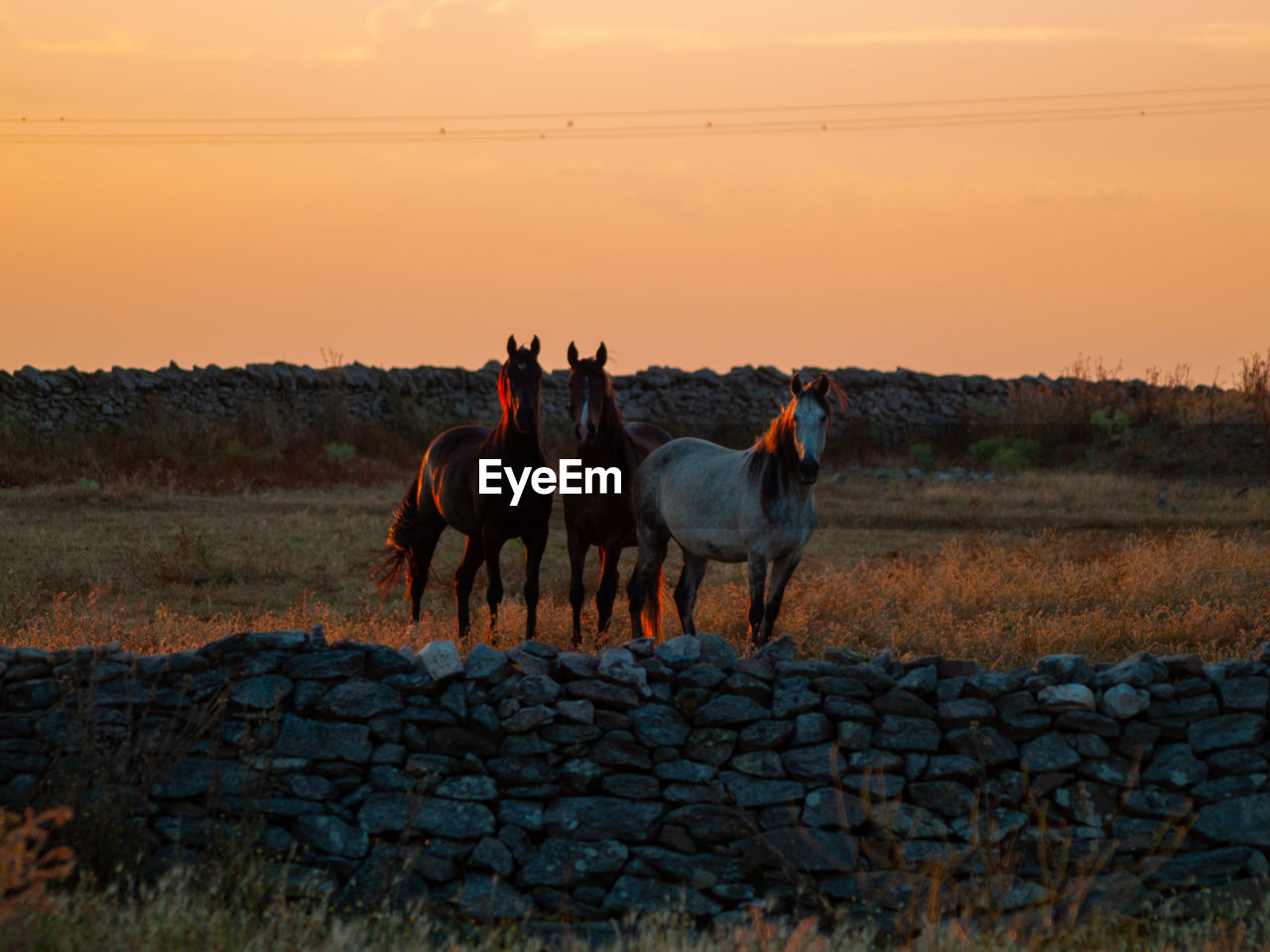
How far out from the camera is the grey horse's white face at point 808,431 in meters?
→ 7.57

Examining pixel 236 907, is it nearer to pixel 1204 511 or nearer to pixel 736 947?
pixel 736 947

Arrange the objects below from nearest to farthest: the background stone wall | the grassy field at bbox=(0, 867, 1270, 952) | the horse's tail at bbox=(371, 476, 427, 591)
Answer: the grassy field at bbox=(0, 867, 1270, 952)
the horse's tail at bbox=(371, 476, 427, 591)
the background stone wall

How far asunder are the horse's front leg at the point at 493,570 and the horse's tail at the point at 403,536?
157 cm

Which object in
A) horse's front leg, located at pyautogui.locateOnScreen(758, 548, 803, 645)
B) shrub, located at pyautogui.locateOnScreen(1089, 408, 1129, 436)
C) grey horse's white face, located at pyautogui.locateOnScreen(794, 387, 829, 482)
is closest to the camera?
grey horse's white face, located at pyautogui.locateOnScreen(794, 387, 829, 482)

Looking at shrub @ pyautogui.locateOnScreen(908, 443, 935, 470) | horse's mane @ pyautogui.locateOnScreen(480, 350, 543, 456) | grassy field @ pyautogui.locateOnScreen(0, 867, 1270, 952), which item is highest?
horse's mane @ pyautogui.locateOnScreen(480, 350, 543, 456)

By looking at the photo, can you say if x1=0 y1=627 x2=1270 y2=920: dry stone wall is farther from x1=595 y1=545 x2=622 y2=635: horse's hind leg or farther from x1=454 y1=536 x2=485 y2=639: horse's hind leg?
x1=454 y1=536 x2=485 y2=639: horse's hind leg

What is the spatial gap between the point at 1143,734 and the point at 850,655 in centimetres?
150

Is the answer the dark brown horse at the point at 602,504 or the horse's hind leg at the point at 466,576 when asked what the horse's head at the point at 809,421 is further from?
the horse's hind leg at the point at 466,576

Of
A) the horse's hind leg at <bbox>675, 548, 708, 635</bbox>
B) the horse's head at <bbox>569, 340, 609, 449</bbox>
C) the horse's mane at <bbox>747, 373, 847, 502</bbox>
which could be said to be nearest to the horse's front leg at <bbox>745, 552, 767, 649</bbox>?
the horse's mane at <bbox>747, 373, 847, 502</bbox>

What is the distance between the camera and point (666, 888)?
5641mm

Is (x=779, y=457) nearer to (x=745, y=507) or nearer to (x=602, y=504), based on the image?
(x=745, y=507)

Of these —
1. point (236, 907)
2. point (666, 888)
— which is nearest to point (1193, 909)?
point (666, 888)

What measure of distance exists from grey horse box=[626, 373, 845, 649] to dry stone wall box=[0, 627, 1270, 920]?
6.01 feet

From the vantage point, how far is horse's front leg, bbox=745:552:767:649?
796 centimetres
